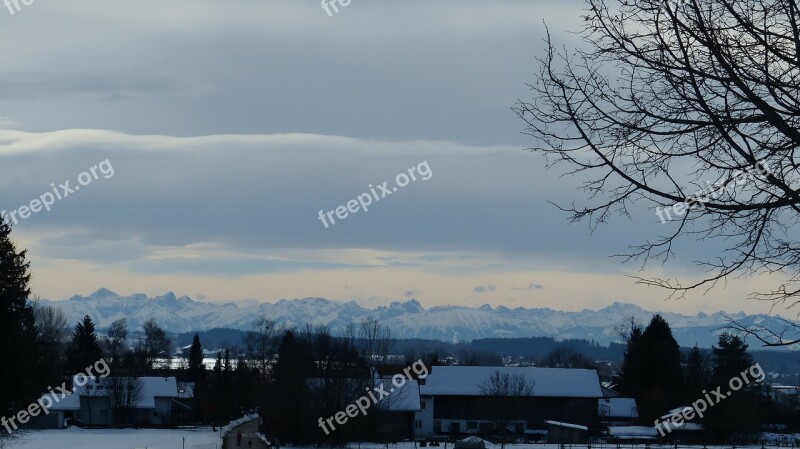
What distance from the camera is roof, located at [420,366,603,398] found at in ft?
275

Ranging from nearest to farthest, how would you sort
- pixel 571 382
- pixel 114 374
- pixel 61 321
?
pixel 571 382
pixel 114 374
pixel 61 321

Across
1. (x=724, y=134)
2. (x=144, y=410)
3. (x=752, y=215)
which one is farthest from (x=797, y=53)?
(x=144, y=410)

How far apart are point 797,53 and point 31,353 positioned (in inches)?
1636

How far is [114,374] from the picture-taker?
98.2 m

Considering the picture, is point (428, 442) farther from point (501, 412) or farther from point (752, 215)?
point (752, 215)

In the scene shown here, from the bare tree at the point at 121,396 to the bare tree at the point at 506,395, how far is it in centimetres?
3430

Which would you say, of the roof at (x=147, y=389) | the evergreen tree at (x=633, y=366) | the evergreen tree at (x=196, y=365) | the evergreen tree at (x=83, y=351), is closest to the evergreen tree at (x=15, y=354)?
the roof at (x=147, y=389)

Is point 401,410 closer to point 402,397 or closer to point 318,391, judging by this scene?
point 402,397

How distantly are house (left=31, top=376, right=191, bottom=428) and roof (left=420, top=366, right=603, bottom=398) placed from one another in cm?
2712

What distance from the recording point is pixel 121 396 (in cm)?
9544

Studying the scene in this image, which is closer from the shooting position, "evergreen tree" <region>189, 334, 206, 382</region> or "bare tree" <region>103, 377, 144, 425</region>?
"bare tree" <region>103, 377, 144, 425</region>

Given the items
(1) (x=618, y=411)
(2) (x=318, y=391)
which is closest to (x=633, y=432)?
(1) (x=618, y=411)

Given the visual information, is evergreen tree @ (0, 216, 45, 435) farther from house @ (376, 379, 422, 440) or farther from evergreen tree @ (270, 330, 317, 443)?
house @ (376, 379, 422, 440)

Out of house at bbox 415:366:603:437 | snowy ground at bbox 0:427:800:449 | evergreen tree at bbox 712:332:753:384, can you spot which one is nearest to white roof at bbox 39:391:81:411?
snowy ground at bbox 0:427:800:449
